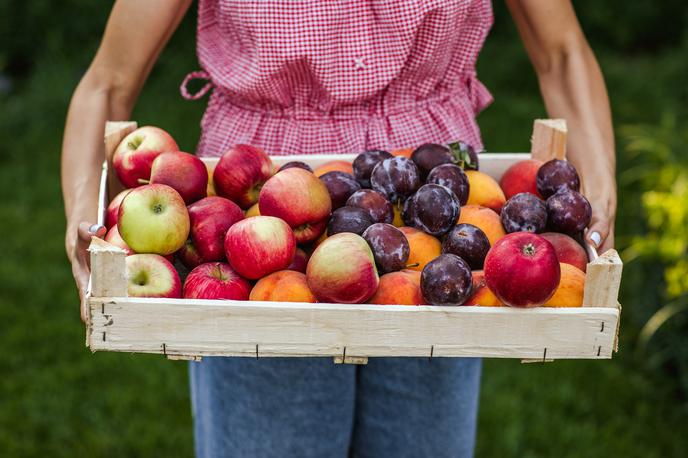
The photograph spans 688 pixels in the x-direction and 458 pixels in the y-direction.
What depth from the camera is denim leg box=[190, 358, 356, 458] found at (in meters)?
1.82

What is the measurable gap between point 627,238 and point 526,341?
2.41 meters

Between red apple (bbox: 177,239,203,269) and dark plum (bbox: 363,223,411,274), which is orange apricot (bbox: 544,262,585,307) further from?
red apple (bbox: 177,239,203,269)

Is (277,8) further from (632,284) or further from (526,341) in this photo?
(632,284)

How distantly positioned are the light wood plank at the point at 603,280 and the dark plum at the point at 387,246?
304 millimetres

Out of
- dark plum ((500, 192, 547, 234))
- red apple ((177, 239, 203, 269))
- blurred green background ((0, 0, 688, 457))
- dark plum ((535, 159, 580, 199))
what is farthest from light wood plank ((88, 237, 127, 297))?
blurred green background ((0, 0, 688, 457))

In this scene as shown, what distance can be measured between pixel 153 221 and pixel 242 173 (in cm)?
24

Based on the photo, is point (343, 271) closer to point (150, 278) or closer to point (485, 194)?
point (150, 278)

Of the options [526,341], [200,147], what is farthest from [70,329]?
[526,341]

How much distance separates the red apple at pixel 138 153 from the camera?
1.66m

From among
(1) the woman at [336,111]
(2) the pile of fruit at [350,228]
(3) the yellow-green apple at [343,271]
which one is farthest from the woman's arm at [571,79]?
(3) the yellow-green apple at [343,271]

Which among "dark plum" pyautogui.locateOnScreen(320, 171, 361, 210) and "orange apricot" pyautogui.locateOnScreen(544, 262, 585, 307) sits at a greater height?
"dark plum" pyautogui.locateOnScreen(320, 171, 361, 210)

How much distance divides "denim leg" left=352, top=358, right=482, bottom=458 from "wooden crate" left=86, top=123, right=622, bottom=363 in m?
0.54

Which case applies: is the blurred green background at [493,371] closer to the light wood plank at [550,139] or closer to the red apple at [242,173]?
the light wood plank at [550,139]

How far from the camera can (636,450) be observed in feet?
9.25
